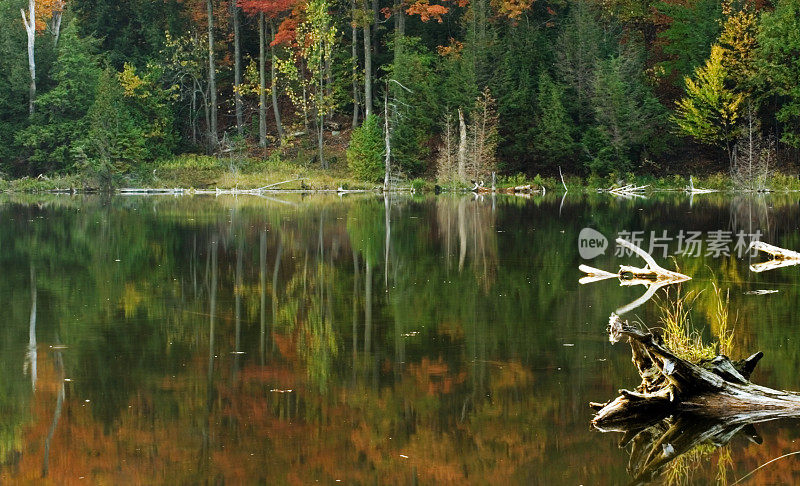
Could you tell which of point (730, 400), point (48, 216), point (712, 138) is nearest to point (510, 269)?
point (730, 400)

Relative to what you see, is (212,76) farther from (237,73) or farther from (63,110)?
(63,110)

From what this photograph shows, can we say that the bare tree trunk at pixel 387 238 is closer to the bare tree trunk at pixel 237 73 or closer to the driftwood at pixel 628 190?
the driftwood at pixel 628 190

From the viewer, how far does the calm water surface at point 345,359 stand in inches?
285

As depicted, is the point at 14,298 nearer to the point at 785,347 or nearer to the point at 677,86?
the point at 785,347

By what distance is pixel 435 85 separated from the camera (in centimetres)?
4897

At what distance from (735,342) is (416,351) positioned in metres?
3.38

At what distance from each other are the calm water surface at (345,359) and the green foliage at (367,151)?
78.9ft

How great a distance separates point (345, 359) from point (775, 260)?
10936 mm

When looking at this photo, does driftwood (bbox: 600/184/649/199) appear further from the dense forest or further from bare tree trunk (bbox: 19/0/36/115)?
bare tree trunk (bbox: 19/0/36/115)

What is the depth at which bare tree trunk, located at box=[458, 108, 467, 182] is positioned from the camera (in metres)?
46.2

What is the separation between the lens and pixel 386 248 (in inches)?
837

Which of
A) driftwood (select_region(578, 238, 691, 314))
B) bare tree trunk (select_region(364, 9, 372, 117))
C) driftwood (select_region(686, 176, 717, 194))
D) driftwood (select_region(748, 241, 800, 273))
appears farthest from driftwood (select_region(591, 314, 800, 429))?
bare tree trunk (select_region(364, 9, 372, 117))

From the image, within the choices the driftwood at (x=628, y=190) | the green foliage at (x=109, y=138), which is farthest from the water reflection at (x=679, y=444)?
the green foliage at (x=109, y=138)

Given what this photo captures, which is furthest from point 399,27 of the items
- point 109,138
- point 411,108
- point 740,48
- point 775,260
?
point 775,260
